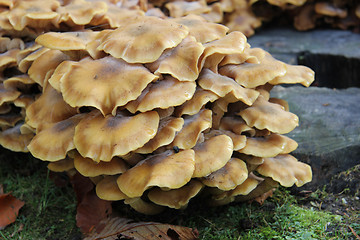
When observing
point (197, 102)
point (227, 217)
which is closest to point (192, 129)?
point (197, 102)

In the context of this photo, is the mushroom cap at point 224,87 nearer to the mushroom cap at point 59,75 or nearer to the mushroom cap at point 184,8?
the mushroom cap at point 59,75

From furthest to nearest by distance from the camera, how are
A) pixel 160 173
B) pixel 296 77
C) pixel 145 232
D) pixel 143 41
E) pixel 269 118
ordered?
pixel 296 77, pixel 145 232, pixel 269 118, pixel 143 41, pixel 160 173

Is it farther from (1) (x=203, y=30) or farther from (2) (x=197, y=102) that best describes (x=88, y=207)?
(1) (x=203, y=30)

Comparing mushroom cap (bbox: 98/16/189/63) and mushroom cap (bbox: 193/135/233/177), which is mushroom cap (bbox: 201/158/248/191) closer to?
mushroom cap (bbox: 193/135/233/177)

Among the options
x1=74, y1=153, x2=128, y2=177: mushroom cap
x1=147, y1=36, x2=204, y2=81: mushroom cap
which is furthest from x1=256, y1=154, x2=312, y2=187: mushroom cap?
x1=74, y1=153, x2=128, y2=177: mushroom cap

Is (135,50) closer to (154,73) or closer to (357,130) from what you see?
(154,73)

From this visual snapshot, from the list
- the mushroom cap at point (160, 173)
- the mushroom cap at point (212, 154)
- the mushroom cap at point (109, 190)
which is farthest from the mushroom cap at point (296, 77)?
the mushroom cap at point (109, 190)
